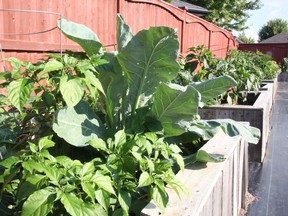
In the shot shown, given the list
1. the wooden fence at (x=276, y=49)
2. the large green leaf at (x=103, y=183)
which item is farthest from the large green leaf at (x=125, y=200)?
the wooden fence at (x=276, y=49)

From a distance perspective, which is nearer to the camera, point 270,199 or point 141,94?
point 141,94

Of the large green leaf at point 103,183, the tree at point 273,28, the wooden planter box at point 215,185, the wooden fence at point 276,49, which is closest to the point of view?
the large green leaf at point 103,183

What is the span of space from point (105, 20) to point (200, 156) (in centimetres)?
327

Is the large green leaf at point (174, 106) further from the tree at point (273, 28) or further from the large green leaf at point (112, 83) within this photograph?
the tree at point (273, 28)

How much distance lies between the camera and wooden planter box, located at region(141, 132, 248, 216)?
1.72 metres

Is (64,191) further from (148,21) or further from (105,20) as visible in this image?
(148,21)

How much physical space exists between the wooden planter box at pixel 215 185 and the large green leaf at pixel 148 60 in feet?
1.71

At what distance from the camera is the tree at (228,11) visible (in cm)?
3950

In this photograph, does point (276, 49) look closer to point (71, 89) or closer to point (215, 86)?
point (215, 86)

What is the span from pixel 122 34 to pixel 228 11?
43.5 metres

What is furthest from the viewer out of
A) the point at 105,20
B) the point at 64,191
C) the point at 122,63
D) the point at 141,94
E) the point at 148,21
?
the point at 148,21

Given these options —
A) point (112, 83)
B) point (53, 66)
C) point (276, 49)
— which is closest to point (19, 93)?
point (53, 66)

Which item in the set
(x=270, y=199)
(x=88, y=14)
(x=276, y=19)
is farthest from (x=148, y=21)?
(x=276, y=19)

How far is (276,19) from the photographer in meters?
73.0
